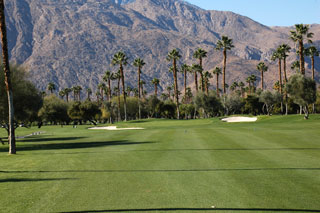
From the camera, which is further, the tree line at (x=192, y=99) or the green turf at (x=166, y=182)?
the tree line at (x=192, y=99)

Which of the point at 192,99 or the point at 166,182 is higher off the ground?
the point at 192,99

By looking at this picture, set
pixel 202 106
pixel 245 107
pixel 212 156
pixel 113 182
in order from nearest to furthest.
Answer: pixel 113 182
pixel 212 156
pixel 202 106
pixel 245 107

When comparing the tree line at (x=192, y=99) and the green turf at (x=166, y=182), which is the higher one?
the tree line at (x=192, y=99)

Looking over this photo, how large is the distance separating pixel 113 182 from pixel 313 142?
17169 millimetres

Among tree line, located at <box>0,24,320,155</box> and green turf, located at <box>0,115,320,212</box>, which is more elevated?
tree line, located at <box>0,24,320,155</box>

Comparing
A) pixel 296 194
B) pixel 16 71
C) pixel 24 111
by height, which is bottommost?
pixel 296 194

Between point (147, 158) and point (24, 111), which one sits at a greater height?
point (24, 111)

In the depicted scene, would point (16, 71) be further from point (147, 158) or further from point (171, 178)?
point (171, 178)

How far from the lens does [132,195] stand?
1120 cm

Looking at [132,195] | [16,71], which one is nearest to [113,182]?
[132,195]

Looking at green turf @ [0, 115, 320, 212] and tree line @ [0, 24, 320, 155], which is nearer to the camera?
green turf @ [0, 115, 320, 212]

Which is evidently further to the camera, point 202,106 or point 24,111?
point 202,106

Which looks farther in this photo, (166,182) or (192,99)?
(192,99)

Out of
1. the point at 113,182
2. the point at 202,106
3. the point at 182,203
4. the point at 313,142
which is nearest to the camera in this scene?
the point at 182,203
